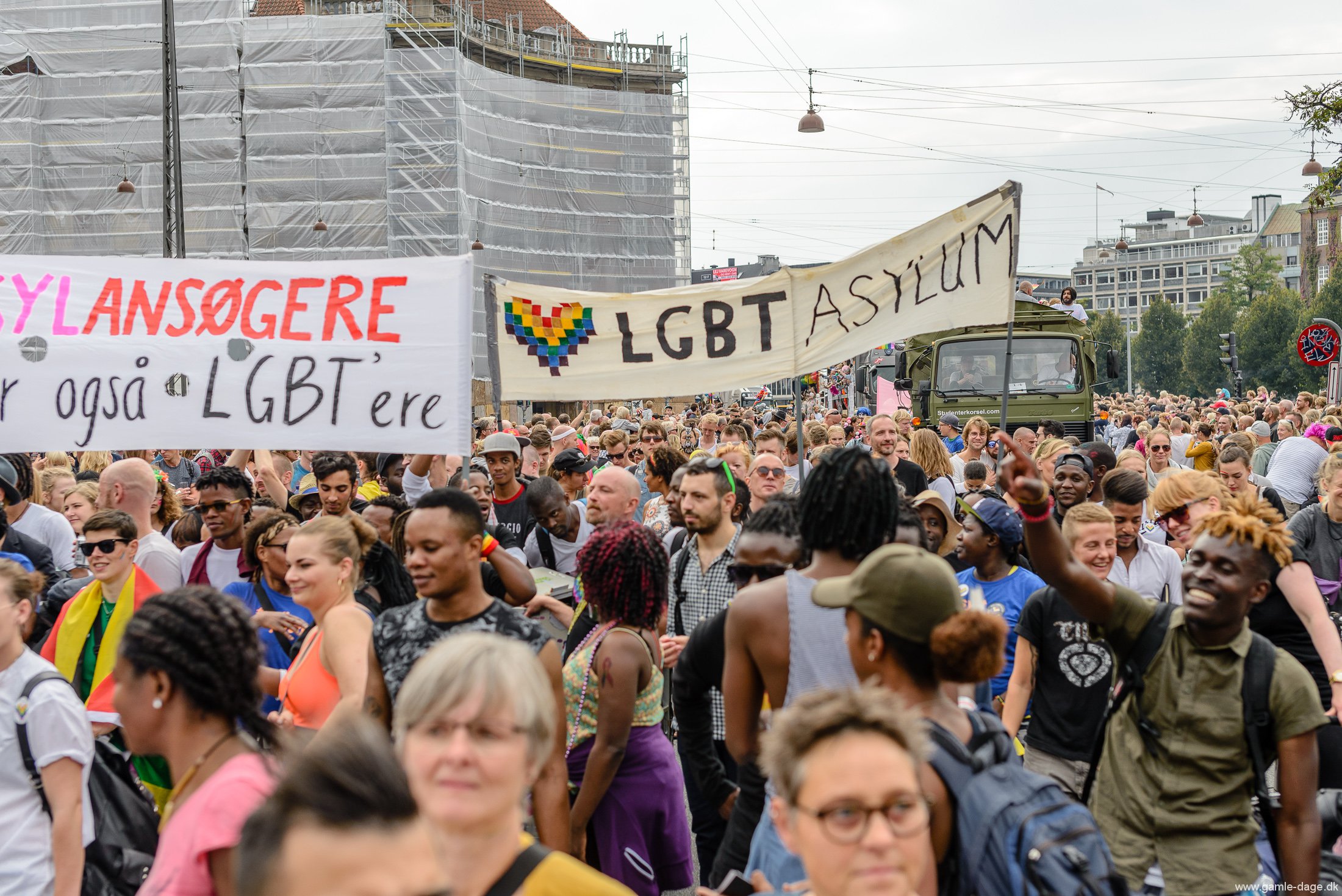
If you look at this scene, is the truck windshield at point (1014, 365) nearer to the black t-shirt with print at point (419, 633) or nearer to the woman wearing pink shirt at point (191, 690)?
the black t-shirt with print at point (419, 633)

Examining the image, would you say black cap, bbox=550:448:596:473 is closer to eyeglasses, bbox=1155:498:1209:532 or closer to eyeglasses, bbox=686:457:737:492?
eyeglasses, bbox=686:457:737:492

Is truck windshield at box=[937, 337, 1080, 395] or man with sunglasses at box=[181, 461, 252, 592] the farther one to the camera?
truck windshield at box=[937, 337, 1080, 395]

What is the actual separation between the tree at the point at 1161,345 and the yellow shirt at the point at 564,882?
4274 inches

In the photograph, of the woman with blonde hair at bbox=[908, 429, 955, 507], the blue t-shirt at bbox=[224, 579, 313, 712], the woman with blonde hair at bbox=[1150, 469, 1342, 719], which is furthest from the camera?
the woman with blonde hair at bbox=[908, 429, 955, 507]

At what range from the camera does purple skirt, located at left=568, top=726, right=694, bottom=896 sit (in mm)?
4203

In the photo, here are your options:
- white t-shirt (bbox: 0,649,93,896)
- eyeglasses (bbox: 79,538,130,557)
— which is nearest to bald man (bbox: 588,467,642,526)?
eyeglasses (bbox: 79,538,130,557)

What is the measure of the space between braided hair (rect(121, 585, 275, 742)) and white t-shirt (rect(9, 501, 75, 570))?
171 inches

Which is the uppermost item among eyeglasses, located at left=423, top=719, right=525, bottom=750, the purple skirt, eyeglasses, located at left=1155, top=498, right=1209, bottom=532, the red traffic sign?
the red traffic sign

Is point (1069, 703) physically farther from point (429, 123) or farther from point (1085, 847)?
point (429, 123)

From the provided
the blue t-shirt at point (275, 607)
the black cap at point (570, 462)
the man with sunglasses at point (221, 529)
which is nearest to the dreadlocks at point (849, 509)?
the blue t-shirt at point (275, 607)

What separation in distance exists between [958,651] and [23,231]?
39.4 metres

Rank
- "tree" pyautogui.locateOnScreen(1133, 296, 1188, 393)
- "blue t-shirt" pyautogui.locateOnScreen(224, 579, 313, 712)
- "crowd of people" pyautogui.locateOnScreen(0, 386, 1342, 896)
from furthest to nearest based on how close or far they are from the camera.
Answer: "tree" pyautogui.locateOnScreen(1133, 296, 1188, 393), "blue t-shirt" pyautogui.locateOnScreen(224, 579, 313, 712), "crowd of people" pyautogui.locateOnScreen(0, 386, 1342, 896)

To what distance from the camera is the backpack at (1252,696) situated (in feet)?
10.7

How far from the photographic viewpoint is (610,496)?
20.8 ft
